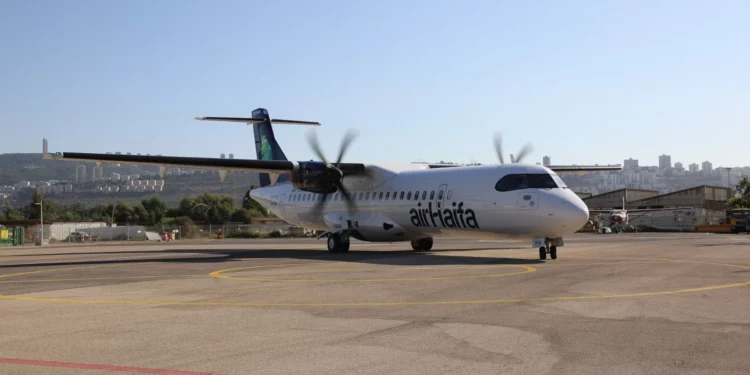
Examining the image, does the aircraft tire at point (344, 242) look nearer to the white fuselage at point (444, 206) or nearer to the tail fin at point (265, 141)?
the white fuselage at point (444, 206)

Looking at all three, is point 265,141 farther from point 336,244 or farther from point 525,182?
point 525,182

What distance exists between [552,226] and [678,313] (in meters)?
10.7

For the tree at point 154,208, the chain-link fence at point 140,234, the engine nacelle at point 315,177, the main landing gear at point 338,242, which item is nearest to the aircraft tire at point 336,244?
the main landing gear at point 338,242

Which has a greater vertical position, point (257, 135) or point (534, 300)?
point (257, 135)

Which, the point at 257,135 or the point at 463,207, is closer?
the point at 463,207

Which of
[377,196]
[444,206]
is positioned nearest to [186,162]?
[377,196]

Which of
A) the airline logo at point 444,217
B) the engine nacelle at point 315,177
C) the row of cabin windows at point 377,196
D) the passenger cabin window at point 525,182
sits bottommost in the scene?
the airline logo at point 444,217

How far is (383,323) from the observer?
8.90 metres

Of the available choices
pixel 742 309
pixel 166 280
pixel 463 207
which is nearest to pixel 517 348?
pixel 742 309

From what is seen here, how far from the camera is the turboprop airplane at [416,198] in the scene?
20.9m

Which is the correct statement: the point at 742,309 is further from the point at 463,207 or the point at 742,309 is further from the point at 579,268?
the point at 463,207

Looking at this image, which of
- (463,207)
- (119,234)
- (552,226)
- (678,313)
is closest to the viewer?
(678,313)

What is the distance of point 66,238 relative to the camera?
6512cm

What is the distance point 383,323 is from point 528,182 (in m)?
13.4
